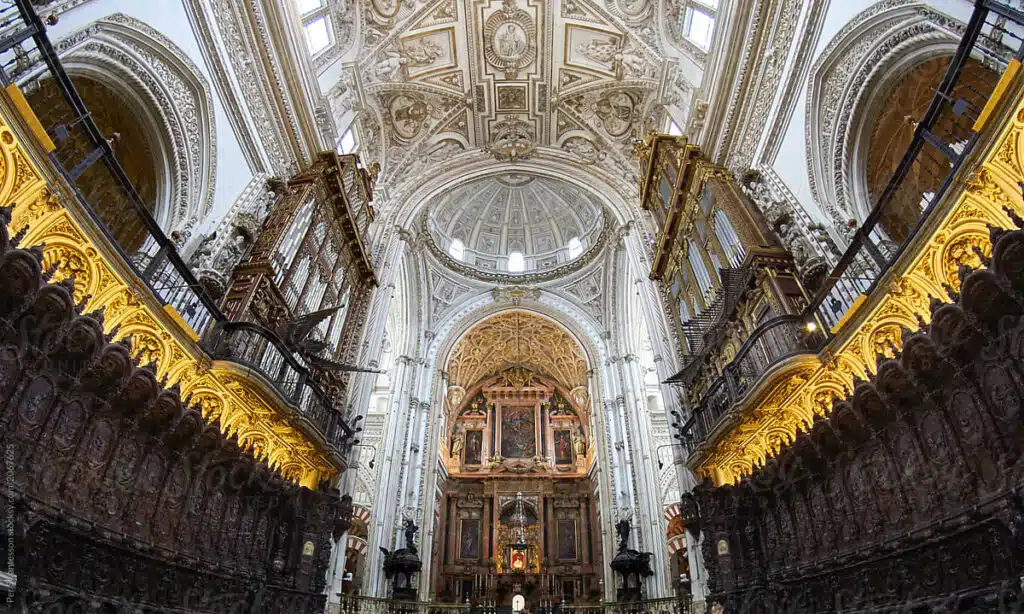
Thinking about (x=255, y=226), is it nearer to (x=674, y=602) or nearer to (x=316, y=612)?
(x=316, y=612)

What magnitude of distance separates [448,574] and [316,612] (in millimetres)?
14350

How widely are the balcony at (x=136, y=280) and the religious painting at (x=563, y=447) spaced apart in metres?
17.5

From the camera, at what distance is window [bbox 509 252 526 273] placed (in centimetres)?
2714

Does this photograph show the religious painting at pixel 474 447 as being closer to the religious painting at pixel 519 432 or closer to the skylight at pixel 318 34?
the religious painting at pixel 519 432

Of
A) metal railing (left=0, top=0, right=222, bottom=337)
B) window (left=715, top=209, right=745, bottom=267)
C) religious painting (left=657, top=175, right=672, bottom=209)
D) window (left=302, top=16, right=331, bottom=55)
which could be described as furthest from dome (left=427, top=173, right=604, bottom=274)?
metal railing (left=0, top=0, right=222, bottom=337)

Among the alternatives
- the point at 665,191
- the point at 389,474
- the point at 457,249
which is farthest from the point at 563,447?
the point at 665,191

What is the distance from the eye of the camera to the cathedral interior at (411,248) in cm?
544

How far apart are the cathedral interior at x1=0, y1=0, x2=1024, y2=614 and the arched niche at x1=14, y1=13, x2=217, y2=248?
0.06 meters

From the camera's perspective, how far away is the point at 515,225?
2756 cm

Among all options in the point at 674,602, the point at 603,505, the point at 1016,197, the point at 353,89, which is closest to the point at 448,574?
the point at 603,505

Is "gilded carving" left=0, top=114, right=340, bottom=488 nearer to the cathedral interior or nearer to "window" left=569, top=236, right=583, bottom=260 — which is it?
the cathedral interior

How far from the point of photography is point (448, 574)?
2330 centimetres

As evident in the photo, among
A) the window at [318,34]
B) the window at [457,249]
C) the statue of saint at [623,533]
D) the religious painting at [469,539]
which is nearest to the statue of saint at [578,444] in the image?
the religious painting at [469,539]

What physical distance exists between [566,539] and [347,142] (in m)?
20.4
